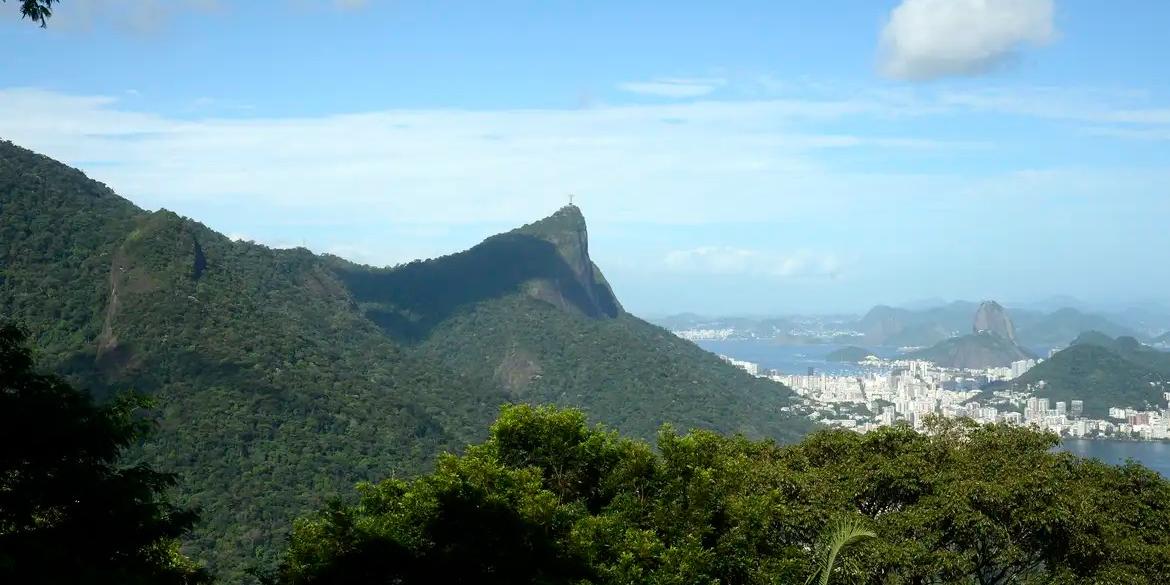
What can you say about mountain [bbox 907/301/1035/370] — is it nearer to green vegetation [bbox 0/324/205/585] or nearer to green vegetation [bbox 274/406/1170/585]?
green vegetation [bbox 274/406/1170/585]

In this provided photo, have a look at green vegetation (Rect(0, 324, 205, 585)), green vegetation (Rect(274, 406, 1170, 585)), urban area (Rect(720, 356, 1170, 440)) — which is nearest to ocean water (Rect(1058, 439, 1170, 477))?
urban area (Rect(720, 356, 1170, 440))

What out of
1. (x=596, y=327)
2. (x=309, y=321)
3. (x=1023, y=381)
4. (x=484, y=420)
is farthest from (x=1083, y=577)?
(x=1023, y=381)

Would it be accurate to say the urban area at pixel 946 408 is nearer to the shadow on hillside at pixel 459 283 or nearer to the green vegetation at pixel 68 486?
the shadow on hillside at pixel 459 283

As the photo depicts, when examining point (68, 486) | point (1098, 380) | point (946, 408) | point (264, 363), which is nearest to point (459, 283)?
point (946, 408)

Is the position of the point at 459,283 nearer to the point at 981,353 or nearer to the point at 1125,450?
the point at 1125,450

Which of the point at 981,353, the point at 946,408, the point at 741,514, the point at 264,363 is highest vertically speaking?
the point at 741,514

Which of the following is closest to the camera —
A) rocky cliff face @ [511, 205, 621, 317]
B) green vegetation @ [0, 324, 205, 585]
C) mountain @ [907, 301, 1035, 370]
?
green vegetation @ [0, 324, 205, 585]
